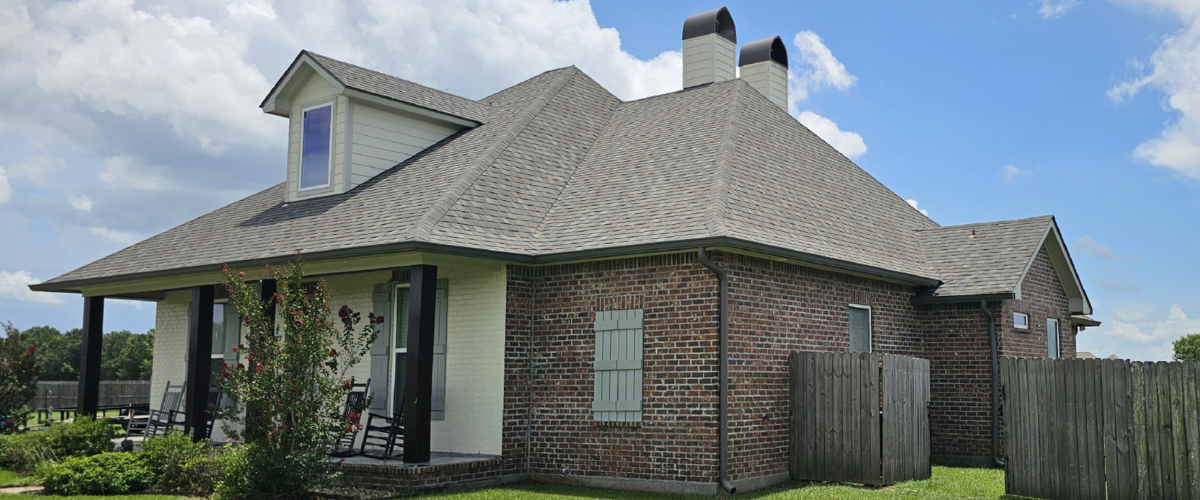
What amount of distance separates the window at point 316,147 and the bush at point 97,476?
17.3 ft

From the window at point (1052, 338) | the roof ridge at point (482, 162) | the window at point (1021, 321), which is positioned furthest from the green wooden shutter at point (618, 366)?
the window at point (1052, 338)

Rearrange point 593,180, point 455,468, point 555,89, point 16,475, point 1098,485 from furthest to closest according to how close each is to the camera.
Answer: point 555,89 < point 593,180 < point 16,475 < point 455,468 < point 1098,485

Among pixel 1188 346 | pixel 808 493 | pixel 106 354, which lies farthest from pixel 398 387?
pixel 1188 346

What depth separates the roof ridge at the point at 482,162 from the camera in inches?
477

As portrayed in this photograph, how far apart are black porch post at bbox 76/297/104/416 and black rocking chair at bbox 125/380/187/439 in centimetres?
81

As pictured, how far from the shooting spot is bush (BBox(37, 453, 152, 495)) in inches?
476

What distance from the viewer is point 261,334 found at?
1157cm

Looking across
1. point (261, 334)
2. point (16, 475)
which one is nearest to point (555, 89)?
point (261, 334)

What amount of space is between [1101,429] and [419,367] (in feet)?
25.6

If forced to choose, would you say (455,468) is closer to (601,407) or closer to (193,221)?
(601,407)

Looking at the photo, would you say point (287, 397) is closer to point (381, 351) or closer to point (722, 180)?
point (381, 351)

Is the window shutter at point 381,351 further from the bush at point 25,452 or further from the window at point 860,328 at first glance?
the window at point 860,328

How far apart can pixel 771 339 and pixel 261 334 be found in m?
6.17

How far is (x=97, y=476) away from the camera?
1212 cm
